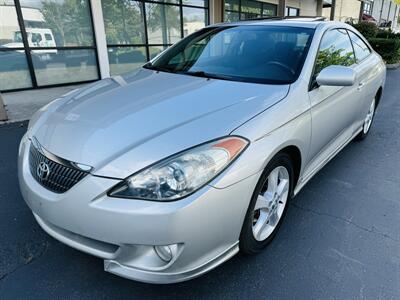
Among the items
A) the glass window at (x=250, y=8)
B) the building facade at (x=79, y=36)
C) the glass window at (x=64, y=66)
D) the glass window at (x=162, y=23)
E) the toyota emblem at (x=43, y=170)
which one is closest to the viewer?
the toyota emblem at (x=43, y=170)

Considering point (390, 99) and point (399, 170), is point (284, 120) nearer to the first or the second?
point (399, 170)

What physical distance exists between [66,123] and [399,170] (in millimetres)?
3402

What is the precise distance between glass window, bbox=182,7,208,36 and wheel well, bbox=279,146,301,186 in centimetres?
901

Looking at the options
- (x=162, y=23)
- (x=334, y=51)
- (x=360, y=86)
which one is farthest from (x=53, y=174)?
(x=162, y=23)

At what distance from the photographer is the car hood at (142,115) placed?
1.64 meters

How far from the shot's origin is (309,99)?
2262 millimetres

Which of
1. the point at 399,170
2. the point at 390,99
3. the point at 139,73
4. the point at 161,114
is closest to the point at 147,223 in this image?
the point at 161,114

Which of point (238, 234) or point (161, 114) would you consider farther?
point (161, 114)

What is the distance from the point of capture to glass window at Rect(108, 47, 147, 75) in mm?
8648

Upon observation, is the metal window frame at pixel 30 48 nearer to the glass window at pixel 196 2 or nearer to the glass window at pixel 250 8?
the glass window at pixel 196 2

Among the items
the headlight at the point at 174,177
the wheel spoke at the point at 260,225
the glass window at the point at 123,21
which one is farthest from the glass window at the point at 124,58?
the headlight at the point at 174,177

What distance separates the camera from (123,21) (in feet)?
28.0

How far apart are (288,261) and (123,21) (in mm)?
8152

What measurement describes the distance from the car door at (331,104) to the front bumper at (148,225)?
1.00 meters
